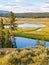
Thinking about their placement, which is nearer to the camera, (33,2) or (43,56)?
(43,56)

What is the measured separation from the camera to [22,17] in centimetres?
1026

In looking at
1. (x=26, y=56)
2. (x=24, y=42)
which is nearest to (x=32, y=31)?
(x=24, y=42)

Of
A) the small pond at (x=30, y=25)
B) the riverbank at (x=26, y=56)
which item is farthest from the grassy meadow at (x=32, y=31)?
the riverbank at (x=26, y=56)

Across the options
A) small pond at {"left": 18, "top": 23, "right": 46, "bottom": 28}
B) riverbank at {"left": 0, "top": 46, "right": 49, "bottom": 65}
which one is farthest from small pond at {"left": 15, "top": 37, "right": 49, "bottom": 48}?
small pond at {"left": 18, "top": 23, "right": 46, "bottom": 28}

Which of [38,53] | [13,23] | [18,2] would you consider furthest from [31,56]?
[18,2]

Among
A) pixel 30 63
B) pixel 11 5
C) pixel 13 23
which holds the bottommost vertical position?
pixel 30 63

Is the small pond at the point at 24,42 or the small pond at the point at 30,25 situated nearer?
the small pond at the point at 24,42

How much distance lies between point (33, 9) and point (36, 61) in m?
2.09

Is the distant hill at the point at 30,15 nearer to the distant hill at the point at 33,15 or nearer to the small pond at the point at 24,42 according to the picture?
the distant hill at the point at 33,15

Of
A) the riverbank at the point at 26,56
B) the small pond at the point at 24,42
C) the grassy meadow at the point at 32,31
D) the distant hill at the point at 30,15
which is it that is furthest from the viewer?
the distant hill at the point at 30,15

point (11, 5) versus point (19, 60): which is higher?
point (11, 5)

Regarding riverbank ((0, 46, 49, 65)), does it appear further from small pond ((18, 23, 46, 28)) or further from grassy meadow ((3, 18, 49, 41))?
small pond ((18, 23, 46, 28))

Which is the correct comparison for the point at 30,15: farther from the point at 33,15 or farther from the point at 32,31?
the point at 32,31

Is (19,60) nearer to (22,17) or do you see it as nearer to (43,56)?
(43,56)
